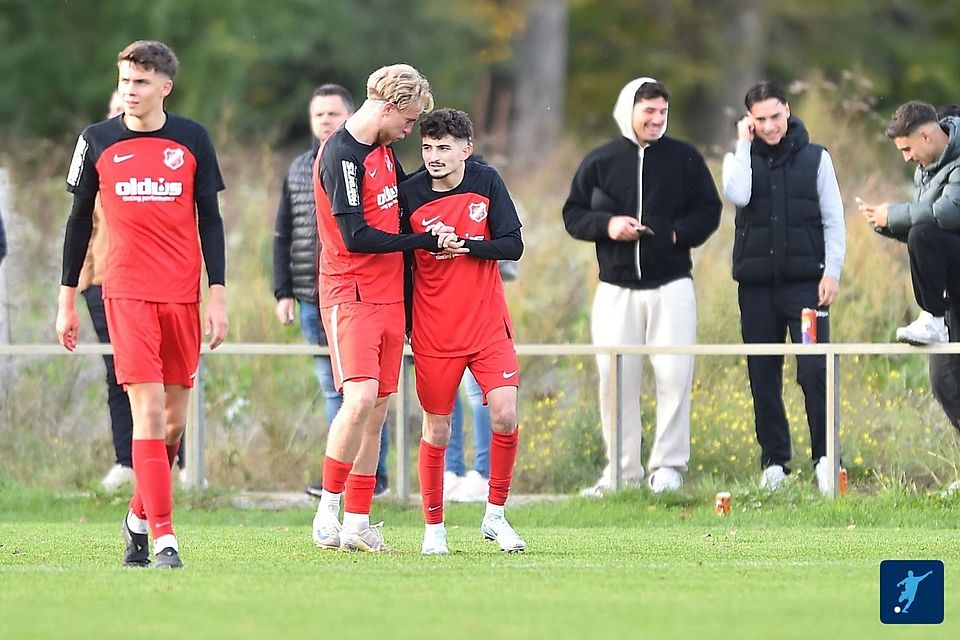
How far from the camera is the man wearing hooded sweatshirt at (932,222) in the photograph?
40.2 feet

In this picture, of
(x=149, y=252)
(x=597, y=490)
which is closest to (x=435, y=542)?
(x=149, y=252)

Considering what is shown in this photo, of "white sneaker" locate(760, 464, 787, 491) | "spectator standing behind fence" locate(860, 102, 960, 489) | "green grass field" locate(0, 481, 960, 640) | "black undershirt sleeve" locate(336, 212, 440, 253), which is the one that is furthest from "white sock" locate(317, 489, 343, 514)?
"spectator standing behind fence" locate(860, 102, 960, 489)

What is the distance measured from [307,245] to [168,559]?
14.9 ft

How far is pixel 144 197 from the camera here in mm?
9273

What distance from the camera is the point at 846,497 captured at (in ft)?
40.7

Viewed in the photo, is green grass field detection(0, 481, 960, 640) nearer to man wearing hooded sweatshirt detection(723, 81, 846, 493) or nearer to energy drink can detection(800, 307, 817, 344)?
man wearing hooded sweatshirt detection(723, 81, 846, 493)

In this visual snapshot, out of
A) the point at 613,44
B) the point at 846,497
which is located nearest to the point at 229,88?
the point at 613,44

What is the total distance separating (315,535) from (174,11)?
24071mm

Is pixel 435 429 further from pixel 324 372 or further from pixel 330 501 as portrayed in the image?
pixel 324 372

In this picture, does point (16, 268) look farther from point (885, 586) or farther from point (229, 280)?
point (885, 586)

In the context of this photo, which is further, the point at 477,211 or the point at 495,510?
the point at 495,510

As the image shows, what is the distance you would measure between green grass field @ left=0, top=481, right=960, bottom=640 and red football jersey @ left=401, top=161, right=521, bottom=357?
3.31 feet

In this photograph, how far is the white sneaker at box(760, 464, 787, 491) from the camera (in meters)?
12.7

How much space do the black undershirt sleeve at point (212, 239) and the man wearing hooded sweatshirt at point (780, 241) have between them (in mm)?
4431
